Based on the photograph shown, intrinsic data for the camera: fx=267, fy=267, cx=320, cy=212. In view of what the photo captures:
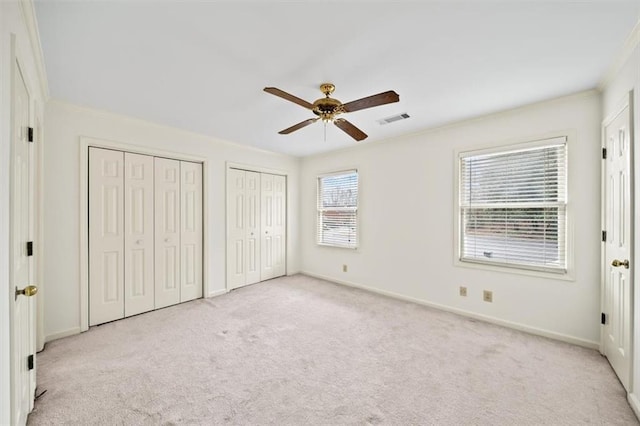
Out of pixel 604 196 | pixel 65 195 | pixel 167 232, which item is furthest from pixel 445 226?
pixel 65 195

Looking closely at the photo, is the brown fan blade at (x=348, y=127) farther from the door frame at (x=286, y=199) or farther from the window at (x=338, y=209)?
the door frame at (x=286, y=199)

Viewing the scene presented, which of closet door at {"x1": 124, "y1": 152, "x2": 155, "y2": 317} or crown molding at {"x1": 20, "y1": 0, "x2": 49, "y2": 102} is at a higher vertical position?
crown molding at {"x1": 20, "y1": 0, "x2": 49, "y2": 102}

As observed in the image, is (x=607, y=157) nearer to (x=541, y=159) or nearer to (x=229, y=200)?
(x=541, y=159)

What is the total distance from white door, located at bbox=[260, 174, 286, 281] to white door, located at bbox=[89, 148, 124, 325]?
2.12 m

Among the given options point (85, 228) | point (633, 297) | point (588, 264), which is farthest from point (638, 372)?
point (85, 228)

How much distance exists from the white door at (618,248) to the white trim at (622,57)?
345mm

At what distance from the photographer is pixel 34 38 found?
1692 millimetres

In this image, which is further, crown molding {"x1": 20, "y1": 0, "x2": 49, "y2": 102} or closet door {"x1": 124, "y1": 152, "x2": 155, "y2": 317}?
closet door {"x1": 124, "y1": 152, "x2": 155, "y2": 317}

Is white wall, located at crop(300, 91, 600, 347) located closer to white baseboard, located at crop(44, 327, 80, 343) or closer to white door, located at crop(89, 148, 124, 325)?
white door, located at crop(89, 148, 124, 325)

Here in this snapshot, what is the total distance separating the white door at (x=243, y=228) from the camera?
4305 mm

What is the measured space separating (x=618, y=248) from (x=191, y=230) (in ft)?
14.9

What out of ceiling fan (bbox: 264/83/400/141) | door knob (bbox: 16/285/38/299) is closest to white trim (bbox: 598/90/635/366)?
ceiling fan (bbox: 264/83/400/141)

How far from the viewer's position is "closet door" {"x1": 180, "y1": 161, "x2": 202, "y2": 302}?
376 centimetres

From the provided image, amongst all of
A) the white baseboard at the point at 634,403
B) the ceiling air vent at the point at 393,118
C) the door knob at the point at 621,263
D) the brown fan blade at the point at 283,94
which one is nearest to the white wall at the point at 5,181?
the brown fan blade at the point at 283,94
